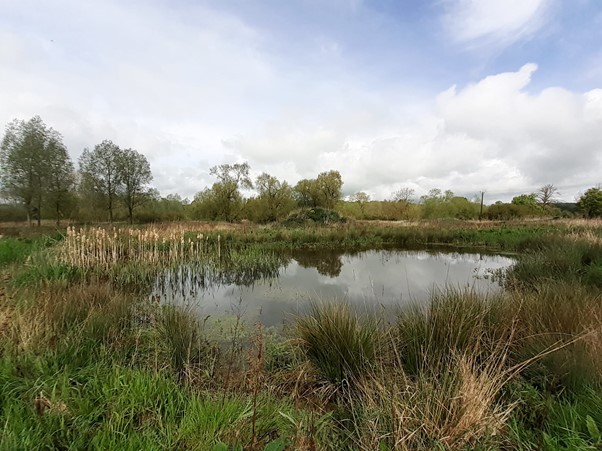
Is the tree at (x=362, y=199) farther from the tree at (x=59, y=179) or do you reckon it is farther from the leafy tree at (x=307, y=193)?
the tree at (x=59, y=179)

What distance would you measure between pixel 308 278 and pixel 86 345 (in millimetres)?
6967

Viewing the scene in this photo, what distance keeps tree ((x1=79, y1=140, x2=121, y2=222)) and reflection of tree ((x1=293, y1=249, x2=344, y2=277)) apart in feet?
92.2

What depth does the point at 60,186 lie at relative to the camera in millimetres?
28328

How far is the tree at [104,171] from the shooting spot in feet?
108

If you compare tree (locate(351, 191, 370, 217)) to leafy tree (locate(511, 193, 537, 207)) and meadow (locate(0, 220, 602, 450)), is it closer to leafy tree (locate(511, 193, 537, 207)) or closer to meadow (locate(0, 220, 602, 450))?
leafy tree (locate(511, 193, 537, 207))

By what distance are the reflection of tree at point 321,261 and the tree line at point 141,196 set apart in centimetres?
1619

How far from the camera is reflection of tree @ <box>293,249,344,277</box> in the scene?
11023 mm

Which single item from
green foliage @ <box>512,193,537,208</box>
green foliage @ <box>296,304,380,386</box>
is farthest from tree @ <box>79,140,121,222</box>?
green foliage @ <box>512,193,537,208</box>

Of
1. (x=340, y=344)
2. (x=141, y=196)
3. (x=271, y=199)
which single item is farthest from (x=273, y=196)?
(x=340, y=344)

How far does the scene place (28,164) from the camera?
79.1 feet

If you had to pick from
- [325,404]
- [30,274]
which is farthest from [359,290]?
[30,274]

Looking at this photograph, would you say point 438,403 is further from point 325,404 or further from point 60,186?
point 60,186

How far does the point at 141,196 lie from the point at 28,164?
42.1ft

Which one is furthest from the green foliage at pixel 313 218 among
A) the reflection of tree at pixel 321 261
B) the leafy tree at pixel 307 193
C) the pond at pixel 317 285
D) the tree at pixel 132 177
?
the leafy tree at pixel 307 193
